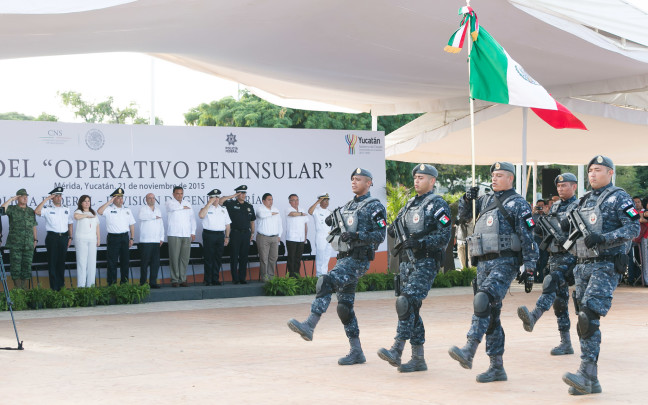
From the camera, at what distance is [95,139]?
1761 cm

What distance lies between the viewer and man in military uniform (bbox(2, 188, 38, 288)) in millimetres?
15883

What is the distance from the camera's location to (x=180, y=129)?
725 inches

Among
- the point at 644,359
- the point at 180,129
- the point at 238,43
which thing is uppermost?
the point at 238,43

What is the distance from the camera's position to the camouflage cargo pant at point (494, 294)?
7629mm

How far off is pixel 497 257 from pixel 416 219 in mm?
913

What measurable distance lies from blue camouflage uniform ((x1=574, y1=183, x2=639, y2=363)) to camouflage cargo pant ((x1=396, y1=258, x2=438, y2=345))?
55.6 inches

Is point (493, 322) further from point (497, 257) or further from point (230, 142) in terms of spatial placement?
point (230, 142)

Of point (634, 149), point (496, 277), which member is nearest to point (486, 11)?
point (496, 277)

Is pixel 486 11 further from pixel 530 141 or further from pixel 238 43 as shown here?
pixel 530 141

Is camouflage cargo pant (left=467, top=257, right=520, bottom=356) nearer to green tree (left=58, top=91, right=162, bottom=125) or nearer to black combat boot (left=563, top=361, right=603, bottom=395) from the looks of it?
black combat boot (left=563, top=361, right=603, bottom=395)

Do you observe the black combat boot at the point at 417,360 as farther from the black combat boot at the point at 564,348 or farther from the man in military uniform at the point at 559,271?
the black combat boot at the point at 564,348

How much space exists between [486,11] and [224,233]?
745 centimetres

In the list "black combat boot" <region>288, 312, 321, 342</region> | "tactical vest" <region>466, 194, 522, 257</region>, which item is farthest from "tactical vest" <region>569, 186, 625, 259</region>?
"black combat boot" <region>288, 312, 321, 342</region>

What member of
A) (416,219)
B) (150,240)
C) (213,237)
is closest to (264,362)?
(416,219)
